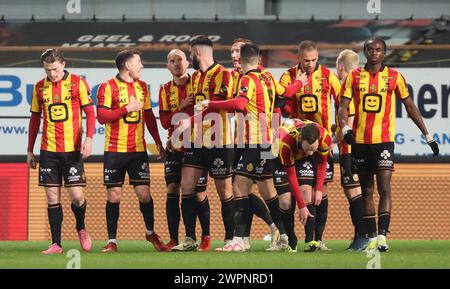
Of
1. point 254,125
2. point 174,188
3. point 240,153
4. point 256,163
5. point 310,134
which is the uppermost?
point 254,125

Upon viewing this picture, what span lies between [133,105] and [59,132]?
30.4 inches

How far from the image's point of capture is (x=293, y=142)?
1165 cm

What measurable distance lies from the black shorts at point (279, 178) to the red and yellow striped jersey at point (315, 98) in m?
0.73

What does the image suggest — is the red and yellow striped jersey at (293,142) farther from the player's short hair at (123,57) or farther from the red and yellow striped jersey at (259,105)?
the player's short hair at (123,57)

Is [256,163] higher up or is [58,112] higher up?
[58,112]

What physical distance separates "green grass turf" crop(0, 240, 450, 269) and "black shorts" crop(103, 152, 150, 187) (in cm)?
71

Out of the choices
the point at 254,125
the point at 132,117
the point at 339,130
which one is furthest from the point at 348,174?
the point at 132,117

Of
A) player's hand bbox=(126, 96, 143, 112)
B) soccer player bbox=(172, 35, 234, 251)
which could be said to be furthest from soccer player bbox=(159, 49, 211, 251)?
player's hand bbox=(126, 96, 143, 112)

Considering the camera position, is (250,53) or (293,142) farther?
(250,53)

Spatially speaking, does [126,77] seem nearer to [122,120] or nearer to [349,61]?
[122,120]

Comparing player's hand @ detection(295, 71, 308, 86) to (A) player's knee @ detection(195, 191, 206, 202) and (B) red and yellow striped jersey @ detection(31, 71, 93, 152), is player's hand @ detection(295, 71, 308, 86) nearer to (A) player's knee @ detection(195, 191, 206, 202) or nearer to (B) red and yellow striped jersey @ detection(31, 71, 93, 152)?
(A) player's knee @ detection(195, 191, 206, 202)

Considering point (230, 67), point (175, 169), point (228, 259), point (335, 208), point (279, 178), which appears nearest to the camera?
point (228, 259)

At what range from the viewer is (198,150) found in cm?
1234

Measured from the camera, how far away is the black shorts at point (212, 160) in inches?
484
